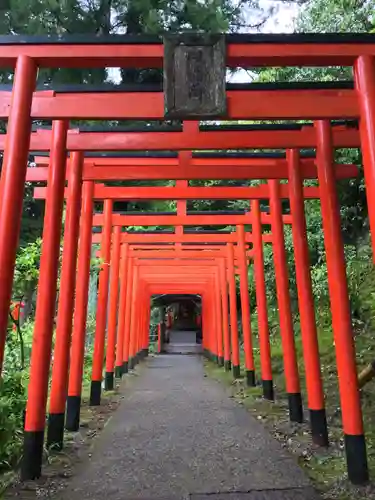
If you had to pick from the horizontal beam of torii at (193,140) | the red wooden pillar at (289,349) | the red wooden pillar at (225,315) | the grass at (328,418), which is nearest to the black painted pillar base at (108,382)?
the grass at (328,418)

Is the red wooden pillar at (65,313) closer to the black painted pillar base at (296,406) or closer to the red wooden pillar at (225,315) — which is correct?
the black painted pillar base at (296,406)

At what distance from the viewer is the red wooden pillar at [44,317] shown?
4375 millimetres

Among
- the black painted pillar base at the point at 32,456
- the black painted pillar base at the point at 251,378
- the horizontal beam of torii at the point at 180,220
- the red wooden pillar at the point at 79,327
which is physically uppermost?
the horizontal beam of torii at the point at 180,220

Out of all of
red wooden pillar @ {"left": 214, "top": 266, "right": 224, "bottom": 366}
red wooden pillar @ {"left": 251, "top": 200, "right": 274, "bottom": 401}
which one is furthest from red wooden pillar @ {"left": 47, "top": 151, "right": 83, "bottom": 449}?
red wooden pillar @ {"left": 214, "top": 266, "right": 224, "bottom": 366}

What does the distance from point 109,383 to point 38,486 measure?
5947mm

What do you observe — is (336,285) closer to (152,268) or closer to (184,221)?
(184,221)

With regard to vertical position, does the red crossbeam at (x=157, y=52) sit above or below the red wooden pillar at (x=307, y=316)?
above

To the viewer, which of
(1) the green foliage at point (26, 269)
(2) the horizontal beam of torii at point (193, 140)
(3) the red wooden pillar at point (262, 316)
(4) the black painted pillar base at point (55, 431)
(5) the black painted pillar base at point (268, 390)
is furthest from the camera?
(5) the black painted pillar base at point (268, 390)

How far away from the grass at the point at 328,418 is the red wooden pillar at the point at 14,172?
3101 mm

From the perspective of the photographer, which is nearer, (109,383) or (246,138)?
(246,138)

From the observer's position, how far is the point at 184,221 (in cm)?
876

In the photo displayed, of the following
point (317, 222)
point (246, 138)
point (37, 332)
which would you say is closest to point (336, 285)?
point (246, 138)

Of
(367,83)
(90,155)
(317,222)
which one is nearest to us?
(367,83)

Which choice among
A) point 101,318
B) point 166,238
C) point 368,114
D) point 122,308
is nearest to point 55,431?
point 101,318
